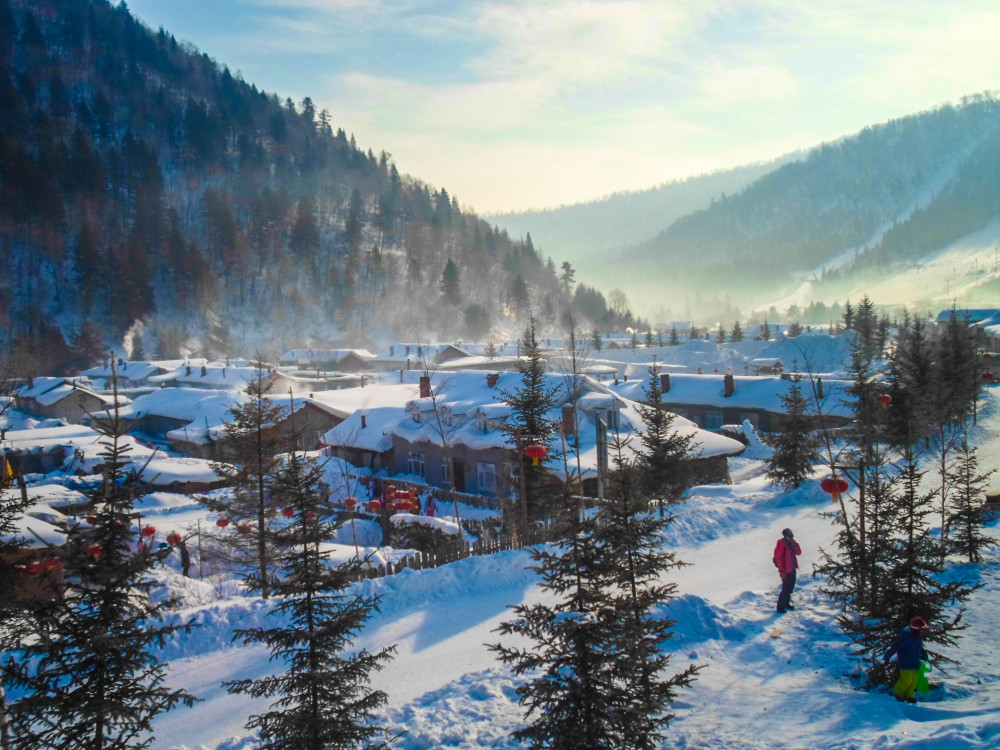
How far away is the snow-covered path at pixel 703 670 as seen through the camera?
714cm

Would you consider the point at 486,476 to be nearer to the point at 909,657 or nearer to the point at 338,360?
the point at 909,657

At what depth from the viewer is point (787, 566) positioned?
36.2 ft

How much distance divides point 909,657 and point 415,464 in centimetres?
2603

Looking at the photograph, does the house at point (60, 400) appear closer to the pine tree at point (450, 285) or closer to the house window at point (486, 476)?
the house window at point (486, 476)

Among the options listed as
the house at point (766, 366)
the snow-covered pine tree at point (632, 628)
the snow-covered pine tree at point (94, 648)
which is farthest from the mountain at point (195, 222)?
the snow-covered pine tree at point (632, 628)

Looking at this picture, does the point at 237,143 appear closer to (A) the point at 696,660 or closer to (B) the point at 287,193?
(B) the point at 287,193

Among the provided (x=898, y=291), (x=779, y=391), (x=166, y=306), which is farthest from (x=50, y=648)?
(x=898, y=291)

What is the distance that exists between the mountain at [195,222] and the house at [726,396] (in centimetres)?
7008

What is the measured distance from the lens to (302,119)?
513ft

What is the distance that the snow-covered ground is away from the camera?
23.5 feet

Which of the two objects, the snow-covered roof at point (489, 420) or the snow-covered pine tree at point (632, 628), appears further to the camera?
the snow-covered roof at point (489, 420)

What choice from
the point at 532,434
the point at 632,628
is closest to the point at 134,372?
the point at 532,434

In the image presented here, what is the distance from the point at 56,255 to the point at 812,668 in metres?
113

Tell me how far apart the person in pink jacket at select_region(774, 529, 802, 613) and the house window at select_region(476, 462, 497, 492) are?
1762 centimetres
